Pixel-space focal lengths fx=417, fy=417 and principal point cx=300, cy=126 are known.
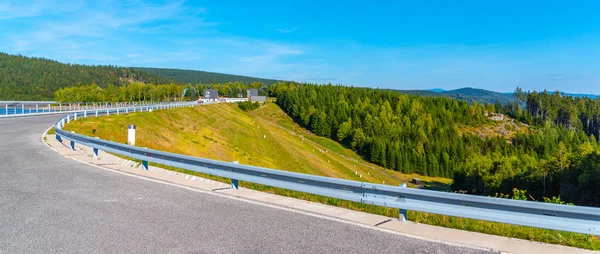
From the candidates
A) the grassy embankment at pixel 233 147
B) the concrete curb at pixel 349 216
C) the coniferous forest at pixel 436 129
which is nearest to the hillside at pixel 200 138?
the grassy embankment at pixel 233 147

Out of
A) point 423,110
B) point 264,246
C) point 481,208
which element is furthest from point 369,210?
point 423,110

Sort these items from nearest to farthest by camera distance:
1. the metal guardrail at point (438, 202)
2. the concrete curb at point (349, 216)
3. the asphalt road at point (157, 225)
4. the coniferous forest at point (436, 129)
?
the metal guardrail at point (438, 202), the asphalt road at point (157, 225), the concrete curb at point (349, 216), the coniferous forest at point (436, 129)

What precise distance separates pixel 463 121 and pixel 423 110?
59.9 ft

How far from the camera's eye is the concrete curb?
569cm

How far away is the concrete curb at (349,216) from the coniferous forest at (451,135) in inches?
2143

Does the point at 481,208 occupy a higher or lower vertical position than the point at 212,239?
higher

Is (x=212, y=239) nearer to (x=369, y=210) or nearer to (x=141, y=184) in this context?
(x=369, y=210)

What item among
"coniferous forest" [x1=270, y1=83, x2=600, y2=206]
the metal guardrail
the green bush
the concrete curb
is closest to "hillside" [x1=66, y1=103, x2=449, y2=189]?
the concrete curb

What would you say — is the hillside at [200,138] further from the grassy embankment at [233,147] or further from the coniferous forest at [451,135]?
the coniferous forest at [451,135]

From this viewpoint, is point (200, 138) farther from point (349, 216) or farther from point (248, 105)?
point (248, 105)

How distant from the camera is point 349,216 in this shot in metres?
7.43

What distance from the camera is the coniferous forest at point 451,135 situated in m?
70.0

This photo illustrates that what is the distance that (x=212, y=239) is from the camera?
19.5 ft

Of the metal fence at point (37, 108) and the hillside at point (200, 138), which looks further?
the metal fence at point (37, 108)
